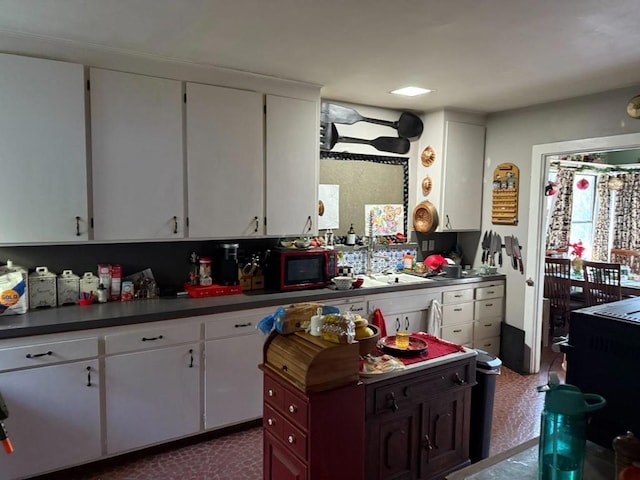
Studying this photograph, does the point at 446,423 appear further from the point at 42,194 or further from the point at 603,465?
the point at 42,194

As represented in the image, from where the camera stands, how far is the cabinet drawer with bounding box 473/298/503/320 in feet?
14.1

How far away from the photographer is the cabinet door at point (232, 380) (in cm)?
296

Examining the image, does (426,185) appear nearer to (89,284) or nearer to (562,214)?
(89,284)

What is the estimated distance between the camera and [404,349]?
7.46 feet

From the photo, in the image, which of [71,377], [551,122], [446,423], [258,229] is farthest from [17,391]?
[551,122]

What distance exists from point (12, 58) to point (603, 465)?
10.7 ft

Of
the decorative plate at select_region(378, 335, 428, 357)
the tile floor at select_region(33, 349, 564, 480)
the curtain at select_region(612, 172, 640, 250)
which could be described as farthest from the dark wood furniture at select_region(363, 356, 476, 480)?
the curtain at select_region(612, 172, 640, 250)

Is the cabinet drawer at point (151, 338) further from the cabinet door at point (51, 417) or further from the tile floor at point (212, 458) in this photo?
the tile floor at point (212, 458)

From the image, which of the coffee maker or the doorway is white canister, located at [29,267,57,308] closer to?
the coffee maker

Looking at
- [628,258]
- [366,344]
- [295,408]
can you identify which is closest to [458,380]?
[366,344]

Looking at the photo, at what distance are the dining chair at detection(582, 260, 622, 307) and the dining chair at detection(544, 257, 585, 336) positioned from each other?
0.17 metres

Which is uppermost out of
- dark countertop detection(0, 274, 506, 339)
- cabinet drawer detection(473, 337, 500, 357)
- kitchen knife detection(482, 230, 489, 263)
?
kitchen knife detection(482, 230, 489, 263)

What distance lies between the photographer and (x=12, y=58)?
8.16ft

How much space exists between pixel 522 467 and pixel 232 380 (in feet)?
7.09
